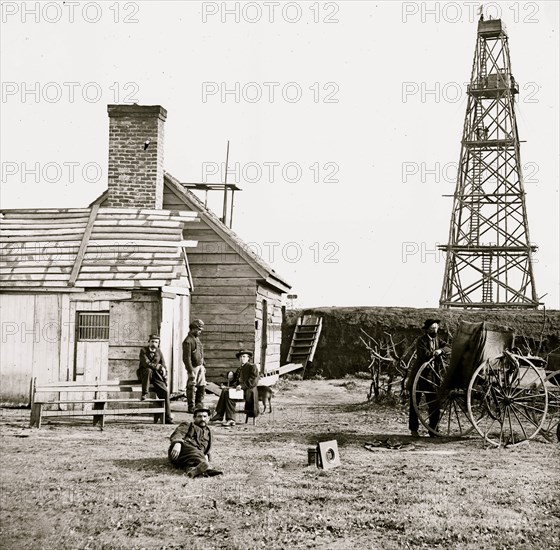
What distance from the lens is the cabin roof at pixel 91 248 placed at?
1487cm

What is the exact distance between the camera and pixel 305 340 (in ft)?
84.3

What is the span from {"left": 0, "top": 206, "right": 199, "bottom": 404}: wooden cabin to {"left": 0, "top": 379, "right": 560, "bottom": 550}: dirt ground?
2.62m

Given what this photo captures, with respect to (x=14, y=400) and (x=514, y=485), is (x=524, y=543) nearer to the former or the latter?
(x=514, y=485)

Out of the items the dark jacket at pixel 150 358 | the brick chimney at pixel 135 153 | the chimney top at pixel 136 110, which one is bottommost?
the dark jacket at pixel 150 358

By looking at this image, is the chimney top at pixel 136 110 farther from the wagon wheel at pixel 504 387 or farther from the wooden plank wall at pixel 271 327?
the wagon wheel at pixel 504 387

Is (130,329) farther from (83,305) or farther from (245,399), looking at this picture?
(245,399)

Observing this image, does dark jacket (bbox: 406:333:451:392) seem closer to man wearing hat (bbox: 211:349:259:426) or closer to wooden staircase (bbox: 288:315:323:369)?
man wearing hat (bbox: 211:349:259:426)

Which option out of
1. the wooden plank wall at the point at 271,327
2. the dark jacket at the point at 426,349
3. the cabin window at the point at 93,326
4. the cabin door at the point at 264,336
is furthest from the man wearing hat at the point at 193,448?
the cabin door at the point at 264,336

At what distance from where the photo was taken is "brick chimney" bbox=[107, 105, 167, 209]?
17125 millimetres

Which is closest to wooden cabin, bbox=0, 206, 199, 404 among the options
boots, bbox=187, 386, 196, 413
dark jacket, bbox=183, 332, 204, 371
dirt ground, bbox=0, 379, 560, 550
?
dark jacket, bbox=183, 332, 204, 371

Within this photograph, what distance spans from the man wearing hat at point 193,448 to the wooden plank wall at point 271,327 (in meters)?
9.62

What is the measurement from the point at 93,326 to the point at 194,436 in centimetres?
610

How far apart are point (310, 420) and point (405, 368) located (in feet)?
8.01

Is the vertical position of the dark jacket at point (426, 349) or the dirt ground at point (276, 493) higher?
the dark jacket at point (426, 349)
